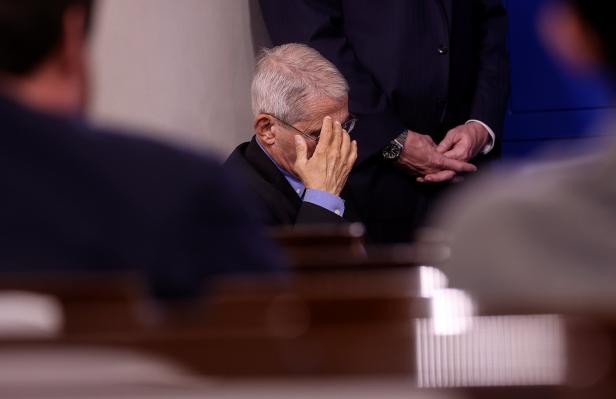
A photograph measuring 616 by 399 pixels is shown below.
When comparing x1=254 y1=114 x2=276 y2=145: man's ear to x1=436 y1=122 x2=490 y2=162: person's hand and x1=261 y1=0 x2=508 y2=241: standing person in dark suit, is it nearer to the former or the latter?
x1=261 y1=0 x2=508 y2=241: standing person in dark suit

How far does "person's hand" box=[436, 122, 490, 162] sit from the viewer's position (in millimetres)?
3416

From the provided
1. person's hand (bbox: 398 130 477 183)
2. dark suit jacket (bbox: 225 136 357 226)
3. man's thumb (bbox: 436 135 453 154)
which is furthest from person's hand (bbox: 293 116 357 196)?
man's thumb (bbox: 436 135 453 154)

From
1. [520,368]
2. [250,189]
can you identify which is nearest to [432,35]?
[250,189]

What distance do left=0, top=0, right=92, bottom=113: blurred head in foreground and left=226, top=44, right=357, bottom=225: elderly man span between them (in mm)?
1714

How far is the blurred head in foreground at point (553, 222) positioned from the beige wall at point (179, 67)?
174 centimetres

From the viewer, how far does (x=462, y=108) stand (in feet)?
11.8

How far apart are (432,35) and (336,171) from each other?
768mm

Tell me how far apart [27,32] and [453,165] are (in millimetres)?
2374

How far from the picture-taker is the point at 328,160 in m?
2.99

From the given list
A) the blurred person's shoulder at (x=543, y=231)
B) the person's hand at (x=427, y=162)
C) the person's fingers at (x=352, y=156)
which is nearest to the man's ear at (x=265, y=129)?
the person's fingers at (x=352, y=156)

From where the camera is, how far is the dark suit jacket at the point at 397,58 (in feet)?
11.1

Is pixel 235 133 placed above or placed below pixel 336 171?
above

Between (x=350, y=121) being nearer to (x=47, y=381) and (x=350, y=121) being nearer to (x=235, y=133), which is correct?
(x=235, y=133)

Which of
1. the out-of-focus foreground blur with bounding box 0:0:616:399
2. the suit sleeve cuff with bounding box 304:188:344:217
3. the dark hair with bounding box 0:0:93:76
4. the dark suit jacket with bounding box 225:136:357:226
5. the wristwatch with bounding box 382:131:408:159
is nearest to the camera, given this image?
the out-of-focus foreground blur with bounding box 0:0:616:399
